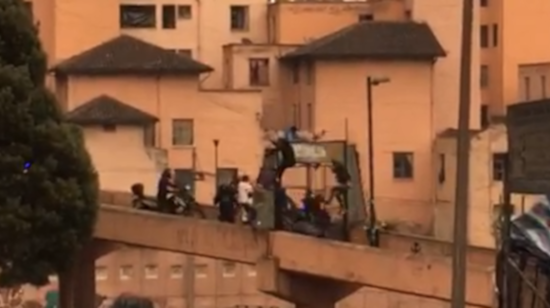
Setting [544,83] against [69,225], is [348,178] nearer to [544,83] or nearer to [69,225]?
[69,225]

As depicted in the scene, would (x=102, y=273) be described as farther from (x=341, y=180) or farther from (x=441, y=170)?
(x=341, y=180)

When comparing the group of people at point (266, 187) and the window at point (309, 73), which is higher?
the window at point (309, 73)

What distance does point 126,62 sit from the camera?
7388cm

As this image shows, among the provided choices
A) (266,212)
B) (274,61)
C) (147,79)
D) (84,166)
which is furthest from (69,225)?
(274,61)

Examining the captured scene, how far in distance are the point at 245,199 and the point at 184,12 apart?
143 feet

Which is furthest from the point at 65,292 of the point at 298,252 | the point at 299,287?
the point at 298,252

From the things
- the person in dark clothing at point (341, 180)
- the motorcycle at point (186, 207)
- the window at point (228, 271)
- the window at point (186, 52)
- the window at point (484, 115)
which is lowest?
the window at point (228, 271)

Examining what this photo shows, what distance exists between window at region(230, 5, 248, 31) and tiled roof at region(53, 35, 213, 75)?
9945 millimetres

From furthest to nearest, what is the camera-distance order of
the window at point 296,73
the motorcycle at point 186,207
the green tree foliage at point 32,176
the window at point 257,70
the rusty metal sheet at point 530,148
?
the window at point 257,70
the window at point 296,73
the motorcycle at point 186,207
the green tree foliage at point 32,176
the rusty metal sheet at point 530,148

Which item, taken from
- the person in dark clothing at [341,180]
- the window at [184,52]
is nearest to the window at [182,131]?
the window at [184,52]

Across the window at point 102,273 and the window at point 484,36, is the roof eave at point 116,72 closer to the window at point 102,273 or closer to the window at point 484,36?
the window at point 102,273

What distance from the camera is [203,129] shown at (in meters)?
74.6

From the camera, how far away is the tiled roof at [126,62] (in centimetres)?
7375

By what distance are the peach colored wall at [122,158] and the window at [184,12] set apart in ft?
41.2
